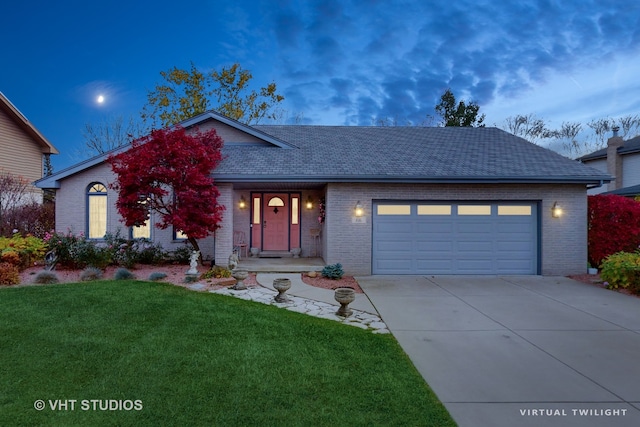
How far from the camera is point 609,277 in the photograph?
28.7 feet

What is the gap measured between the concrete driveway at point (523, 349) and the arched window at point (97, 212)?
380 inches

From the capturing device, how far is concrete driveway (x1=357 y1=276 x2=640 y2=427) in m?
3.34

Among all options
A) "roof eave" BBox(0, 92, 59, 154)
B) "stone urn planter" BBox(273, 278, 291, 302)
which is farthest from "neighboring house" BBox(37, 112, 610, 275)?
"roof eave" BBox(0, 92, 59, 154)

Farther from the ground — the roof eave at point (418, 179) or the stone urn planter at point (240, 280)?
the roof eave at point (418, 179)

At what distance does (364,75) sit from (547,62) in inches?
551

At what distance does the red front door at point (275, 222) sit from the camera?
12.8 meters

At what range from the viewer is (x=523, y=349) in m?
4.84

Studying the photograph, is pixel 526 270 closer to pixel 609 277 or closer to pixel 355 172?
pixel 609 277

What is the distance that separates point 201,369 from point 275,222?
8.96 m

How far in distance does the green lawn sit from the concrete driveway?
1.63 ft

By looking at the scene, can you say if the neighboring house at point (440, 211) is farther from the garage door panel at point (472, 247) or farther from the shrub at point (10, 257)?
the shrub at point (10, 257)

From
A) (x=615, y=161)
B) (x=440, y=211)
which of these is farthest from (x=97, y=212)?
(x=615, y=161)

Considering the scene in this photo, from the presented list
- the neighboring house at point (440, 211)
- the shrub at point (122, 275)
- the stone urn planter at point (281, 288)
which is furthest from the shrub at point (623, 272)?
the shrub at point (122, 275)

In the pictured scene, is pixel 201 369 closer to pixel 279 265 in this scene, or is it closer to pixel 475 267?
pixel 279 265
